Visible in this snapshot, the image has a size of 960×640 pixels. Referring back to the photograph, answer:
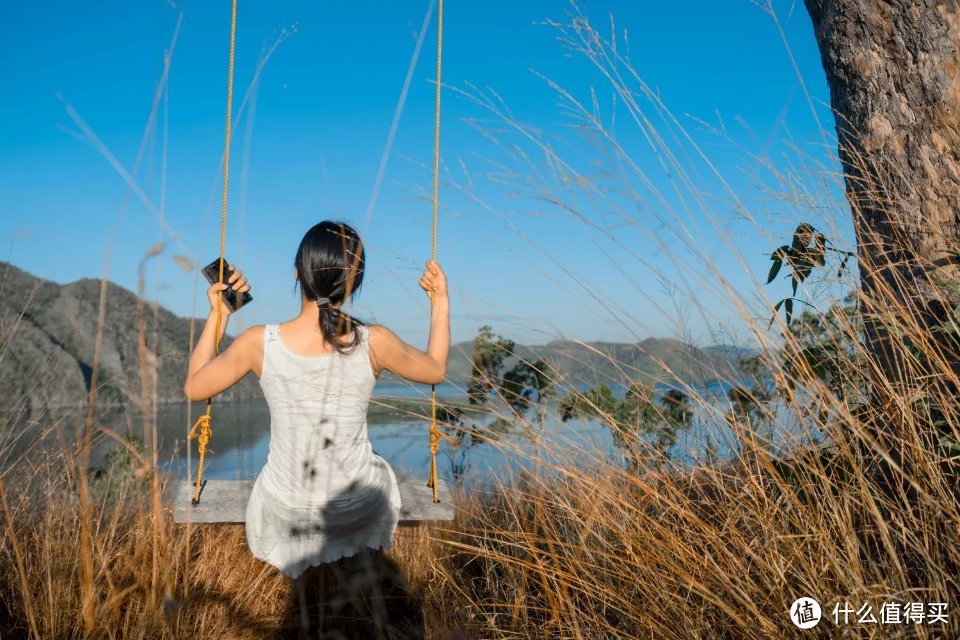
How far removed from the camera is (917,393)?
1.38 meters

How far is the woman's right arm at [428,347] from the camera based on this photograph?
2.01 meters

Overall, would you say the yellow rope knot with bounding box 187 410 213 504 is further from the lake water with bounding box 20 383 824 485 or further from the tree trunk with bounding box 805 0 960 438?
the tree trunk with bounding box 805 0 960 438

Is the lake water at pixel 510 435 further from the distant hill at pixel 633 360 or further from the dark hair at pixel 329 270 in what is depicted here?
the dark hair at pixel 329 270

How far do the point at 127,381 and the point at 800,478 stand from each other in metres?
1.40

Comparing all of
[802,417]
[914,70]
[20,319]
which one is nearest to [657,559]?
[802,417]

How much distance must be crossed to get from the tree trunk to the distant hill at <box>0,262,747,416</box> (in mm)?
504

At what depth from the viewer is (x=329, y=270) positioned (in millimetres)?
1909

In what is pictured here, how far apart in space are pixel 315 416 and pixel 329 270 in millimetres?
423

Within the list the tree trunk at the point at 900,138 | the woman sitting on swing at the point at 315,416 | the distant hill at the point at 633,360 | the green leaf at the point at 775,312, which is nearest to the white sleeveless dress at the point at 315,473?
the woman sitting on swing at the point at 315,416

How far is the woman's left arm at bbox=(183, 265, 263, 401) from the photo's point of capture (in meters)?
1.88

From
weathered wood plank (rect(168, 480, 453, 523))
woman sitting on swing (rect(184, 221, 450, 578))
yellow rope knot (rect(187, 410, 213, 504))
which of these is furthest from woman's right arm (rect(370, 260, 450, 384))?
yellow rope knot (rect(187, 410, 213, 504))

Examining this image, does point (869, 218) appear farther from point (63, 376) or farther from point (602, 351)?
point (63, 376)

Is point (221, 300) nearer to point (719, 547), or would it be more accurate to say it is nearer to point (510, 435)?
point (510, 435)

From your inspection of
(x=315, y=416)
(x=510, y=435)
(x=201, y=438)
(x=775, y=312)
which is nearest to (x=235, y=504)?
(x=201, y=438)
